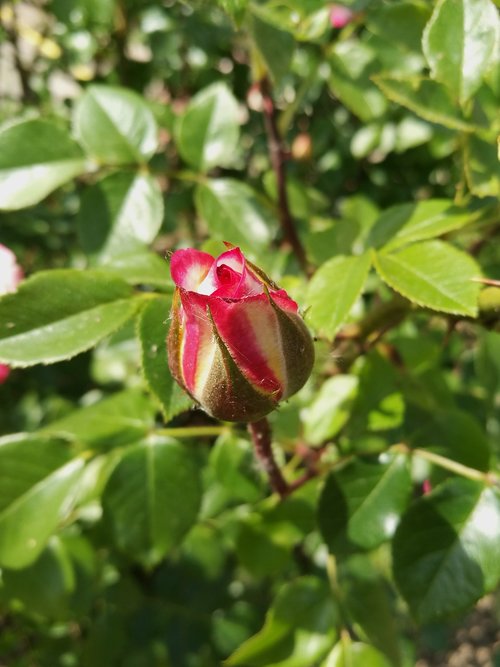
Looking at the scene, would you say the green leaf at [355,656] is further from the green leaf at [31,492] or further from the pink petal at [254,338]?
the pink petal at [254,338]

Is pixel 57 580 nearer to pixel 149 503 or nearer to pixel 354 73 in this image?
pixel 149 503

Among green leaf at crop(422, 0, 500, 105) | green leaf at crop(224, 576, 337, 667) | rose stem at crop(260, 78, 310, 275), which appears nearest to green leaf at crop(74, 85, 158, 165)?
rose stem at crop(260, 78, 310, 275)

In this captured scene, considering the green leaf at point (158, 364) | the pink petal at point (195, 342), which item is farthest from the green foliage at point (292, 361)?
the pink petal at point (195, 342)

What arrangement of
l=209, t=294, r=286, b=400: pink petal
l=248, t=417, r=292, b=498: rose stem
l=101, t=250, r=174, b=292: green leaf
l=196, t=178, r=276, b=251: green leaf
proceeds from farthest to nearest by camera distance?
l=196, t=178, r=276, b=251: green leaf → l=101, t=250, r=174, b=292: green leaf → l=248, t=417, r=292, b=498: rose stem → l=209, t=294, r=286, b=400: pink petal

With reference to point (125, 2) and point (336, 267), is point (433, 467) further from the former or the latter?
point (125, 2)

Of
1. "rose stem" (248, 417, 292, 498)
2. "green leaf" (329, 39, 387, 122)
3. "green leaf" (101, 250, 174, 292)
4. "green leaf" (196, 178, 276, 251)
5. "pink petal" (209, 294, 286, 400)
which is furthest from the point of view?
"green leaf" (329, 39, 387, 122)

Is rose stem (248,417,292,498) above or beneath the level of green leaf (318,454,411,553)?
above

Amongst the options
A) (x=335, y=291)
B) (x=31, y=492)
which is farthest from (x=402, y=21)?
(x=31, y=492)

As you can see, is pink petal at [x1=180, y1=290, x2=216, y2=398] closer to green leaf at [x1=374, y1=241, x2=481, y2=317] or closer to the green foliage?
the green foliage
